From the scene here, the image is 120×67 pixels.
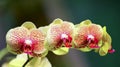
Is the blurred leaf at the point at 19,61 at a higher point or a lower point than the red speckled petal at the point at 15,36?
lower

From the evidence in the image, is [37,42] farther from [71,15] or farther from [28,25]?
[71,15]

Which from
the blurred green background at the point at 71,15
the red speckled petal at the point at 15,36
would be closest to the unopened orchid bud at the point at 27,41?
the red speckled petal at the point at 15,36

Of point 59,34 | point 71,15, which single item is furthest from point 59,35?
point 71,15

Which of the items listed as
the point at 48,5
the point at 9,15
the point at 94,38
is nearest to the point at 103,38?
the point at 94,38

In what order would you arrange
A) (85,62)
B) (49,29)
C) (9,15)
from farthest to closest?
(85,62), (9,15), (49,29)

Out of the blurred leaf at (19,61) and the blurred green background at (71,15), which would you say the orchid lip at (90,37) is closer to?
the blurred leaf at (19,61)

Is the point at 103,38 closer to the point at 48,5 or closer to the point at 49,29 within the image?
the point at 49,29
